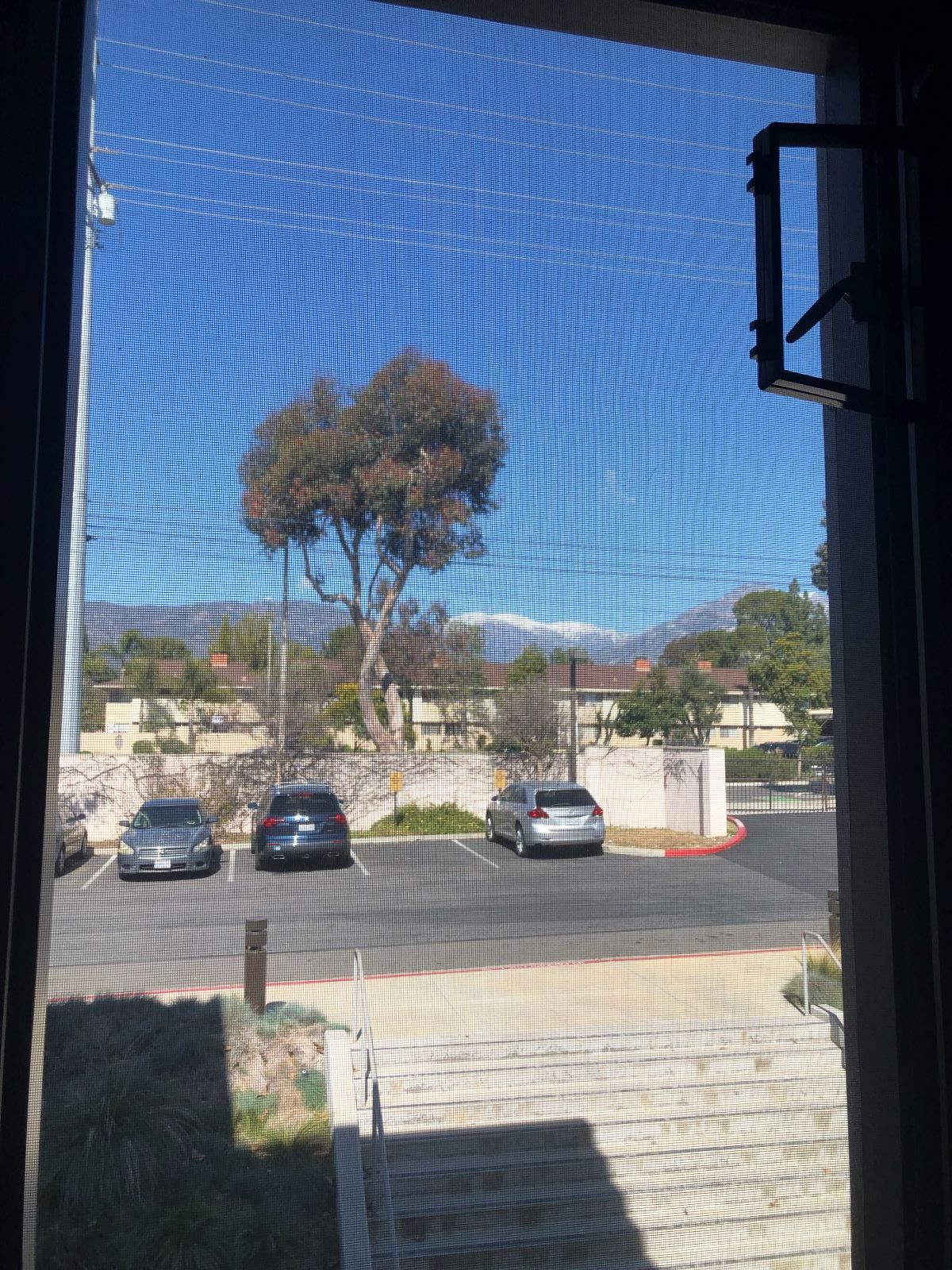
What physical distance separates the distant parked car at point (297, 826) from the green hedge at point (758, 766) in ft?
1.37

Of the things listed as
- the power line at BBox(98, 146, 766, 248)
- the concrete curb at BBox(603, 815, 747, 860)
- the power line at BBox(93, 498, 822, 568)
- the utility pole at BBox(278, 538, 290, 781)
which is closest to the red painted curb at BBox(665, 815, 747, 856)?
the concrete curb at BBox(603, 815, 747, 860)

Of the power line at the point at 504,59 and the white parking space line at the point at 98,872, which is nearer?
the white parking space line at the point at 98,872

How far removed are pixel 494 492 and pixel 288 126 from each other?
1.43 feet

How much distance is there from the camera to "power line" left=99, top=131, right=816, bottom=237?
0.85 m

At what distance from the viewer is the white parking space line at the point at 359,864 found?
815mm

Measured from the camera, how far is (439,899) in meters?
0.84

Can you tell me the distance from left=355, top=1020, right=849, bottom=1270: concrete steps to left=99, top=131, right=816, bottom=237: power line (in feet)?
2.86

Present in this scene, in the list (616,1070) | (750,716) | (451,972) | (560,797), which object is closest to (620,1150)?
(616,1070)

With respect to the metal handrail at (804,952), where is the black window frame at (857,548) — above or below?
above

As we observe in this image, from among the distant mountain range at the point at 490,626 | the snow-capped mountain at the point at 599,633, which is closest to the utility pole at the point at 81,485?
the distant mountain range at the point at 490,626

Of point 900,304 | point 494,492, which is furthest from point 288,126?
point 900,304

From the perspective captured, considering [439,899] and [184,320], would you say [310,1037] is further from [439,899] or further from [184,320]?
[184,320]

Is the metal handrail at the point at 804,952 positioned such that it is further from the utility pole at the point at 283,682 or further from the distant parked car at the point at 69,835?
the distant parked car at the point at 69,835

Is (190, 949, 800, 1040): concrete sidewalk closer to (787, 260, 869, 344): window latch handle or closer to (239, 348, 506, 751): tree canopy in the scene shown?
(239, 348, 506, 751): tree canopy
